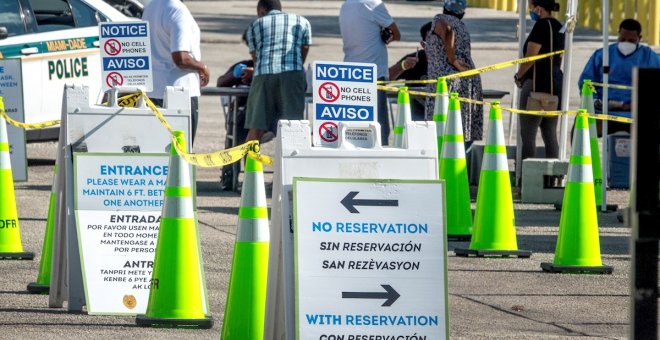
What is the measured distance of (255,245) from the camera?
6.80m

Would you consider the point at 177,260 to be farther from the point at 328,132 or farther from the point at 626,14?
the point at 626,14

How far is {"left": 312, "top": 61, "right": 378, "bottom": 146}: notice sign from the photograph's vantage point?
8266 millimetres

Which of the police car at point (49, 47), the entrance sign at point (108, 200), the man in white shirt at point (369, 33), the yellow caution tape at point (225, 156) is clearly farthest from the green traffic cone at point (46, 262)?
the police car at point (49, 47)

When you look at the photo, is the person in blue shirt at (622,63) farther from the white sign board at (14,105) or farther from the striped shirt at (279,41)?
the white sign board at (14,105)

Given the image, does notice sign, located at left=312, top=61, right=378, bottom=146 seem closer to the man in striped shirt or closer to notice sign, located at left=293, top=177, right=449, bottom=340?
notice sign, located at left=293, top=177, right=449, bottom=340

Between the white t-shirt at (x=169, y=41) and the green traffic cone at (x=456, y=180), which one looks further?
the white t-shirt at (x=169, y=41)

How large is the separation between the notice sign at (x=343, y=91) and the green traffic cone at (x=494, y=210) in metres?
2.07

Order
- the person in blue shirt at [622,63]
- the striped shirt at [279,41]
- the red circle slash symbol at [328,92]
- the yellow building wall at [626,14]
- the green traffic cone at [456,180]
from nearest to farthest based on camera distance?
the red circle slash symbol at [328,92], the green traffic cone at [456,180], the striped shirt at [279,41], the person in blue shirt at [622,63], the yellow building wall at [626,14]

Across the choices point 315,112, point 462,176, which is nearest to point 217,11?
point 462,176

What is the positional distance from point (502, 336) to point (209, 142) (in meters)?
10.0

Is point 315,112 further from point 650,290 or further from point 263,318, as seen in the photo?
point 650,290

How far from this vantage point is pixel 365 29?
14.0 metres

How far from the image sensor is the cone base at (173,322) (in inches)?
292

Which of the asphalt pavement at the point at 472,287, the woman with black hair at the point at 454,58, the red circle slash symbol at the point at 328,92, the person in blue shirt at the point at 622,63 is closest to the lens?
the asphalt pavement at the point at 472,287
